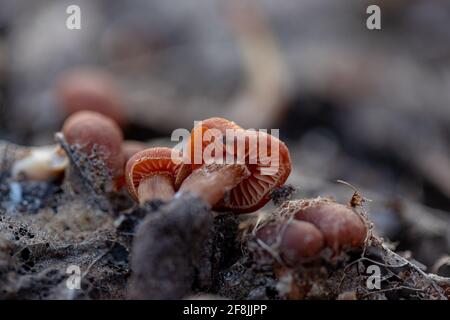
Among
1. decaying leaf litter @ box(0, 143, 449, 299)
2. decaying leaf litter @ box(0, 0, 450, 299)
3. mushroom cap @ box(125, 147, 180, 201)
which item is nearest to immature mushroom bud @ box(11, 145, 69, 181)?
decaying leaf litter @ box(0, 0, 450, 299)

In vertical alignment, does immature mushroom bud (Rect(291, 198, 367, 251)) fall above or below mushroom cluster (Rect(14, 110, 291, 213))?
below

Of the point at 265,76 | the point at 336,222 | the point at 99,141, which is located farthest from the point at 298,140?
the point at 336,222

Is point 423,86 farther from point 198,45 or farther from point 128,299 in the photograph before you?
point 128,299

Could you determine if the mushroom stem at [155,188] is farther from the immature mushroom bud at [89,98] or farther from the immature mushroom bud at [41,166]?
the immature mushroom bud at [89,98]

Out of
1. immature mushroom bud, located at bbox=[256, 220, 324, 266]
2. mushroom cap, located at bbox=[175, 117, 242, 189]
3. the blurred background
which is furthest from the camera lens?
the blurred background

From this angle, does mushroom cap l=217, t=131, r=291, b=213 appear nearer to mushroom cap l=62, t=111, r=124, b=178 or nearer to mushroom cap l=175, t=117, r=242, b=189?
mushroom cap l=175, t=117, r=242, b=189

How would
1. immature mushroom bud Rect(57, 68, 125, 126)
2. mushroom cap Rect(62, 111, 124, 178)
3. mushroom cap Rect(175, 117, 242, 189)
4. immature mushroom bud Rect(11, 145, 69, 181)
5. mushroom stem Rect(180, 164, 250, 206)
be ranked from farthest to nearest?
1. immature mushroom bud Rect(57, 68, 125, 126)
2. immature mushroom bud Rect(11, 145, 69, 181)
3. mushroom cap Rect(62, 111, 124, 178)
4. mushroom cap Rect(175, 117, 242, 189)
5. mushroom stem Rect(180, 164, 250, 206)
